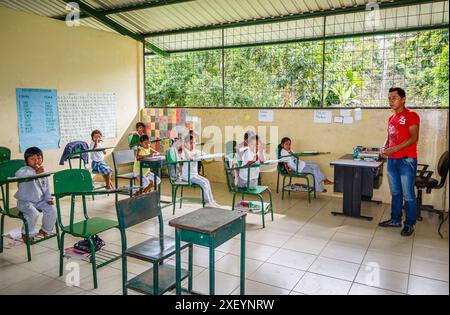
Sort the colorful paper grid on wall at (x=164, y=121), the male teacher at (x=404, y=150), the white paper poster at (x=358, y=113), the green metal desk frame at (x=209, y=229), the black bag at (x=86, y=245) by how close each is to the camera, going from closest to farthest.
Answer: the green metal desk frame at (x=209, y=229), the black bag at (x=86, y=245), the male teacher at (x=404, y=150), the white paper poster at (x=358, y=113), the colorful paper grid on wall at (x=164, y=121)

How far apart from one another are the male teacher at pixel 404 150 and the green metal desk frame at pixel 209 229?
97.4 inches

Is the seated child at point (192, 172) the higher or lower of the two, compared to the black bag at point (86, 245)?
higher

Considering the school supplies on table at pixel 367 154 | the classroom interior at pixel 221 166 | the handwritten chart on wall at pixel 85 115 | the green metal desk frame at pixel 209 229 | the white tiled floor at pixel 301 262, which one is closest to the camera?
the green metal desk frame at pixel 209 229

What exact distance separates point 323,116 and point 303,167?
2.99ft

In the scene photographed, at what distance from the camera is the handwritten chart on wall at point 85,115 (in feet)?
21.4

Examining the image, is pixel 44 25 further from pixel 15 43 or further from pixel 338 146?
pixel 338 146

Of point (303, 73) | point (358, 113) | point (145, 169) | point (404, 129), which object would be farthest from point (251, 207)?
point (303, 73)

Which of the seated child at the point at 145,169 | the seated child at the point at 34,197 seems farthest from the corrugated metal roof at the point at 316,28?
the seated child at the point at 34,197

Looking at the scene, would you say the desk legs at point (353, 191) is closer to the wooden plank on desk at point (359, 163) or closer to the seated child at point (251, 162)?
the wooden plank on desk at point (359, 163)

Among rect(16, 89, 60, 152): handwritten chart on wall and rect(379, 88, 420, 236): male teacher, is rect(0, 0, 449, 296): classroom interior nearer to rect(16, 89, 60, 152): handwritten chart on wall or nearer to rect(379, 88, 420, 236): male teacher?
rect(16, 89, 60, 152): handwritten chart on wall

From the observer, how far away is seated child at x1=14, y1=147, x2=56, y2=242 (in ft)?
12.1

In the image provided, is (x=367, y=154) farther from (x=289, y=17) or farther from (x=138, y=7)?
(x=138, y=7)

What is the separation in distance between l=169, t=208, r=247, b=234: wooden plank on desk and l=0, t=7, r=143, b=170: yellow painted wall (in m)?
4.43
